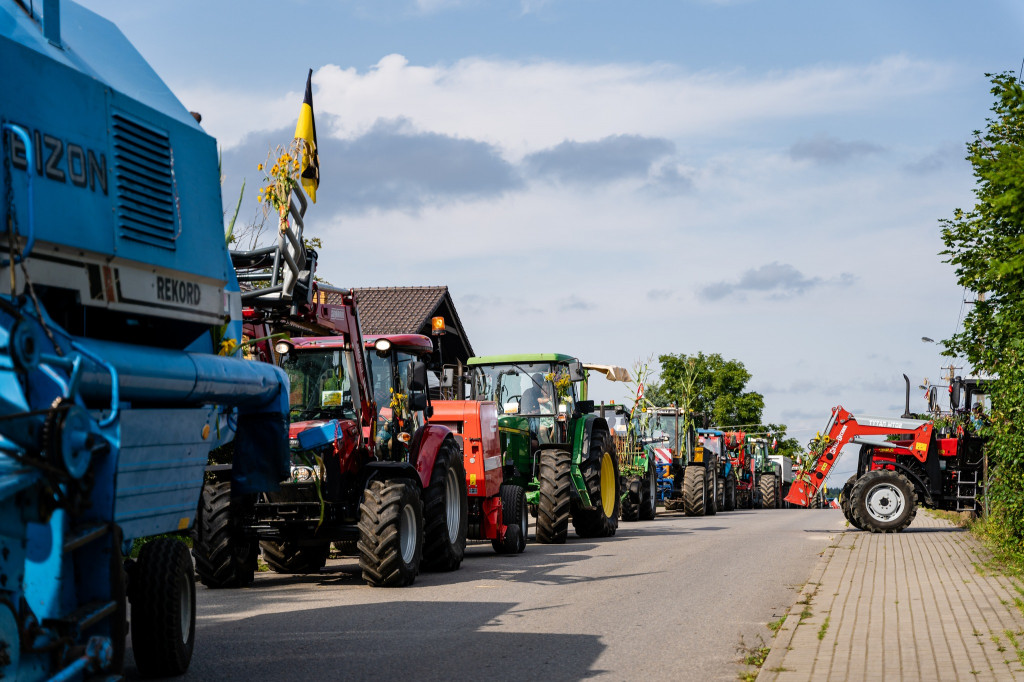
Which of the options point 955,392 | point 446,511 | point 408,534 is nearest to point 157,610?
point 408,534

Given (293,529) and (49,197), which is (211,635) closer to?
(293,529)

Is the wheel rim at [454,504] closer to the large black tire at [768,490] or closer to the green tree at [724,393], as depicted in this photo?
the large black tire at [768,490]

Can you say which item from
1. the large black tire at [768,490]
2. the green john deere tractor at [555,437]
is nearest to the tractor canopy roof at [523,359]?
the green john deere tractor at [555,437]

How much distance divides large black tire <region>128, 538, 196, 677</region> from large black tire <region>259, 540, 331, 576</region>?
21.2ft

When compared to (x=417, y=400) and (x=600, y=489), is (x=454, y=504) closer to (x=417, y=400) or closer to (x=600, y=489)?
(x=417, y=400)

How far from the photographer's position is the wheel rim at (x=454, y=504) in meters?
14.6

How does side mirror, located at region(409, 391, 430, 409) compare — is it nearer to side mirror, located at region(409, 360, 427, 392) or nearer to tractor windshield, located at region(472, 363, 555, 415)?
side mirror, located at region(409, 360, 427, 392)

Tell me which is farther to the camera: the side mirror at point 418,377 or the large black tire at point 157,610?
the side mirror at point 418,377

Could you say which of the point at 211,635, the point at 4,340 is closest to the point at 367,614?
the point at 211,635

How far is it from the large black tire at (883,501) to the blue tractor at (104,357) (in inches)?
589

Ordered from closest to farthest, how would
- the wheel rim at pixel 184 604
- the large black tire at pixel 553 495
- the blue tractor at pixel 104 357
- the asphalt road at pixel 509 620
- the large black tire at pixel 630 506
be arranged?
1. the blue tractor at pixel 104 357
2. the wheel rim at pixel 184 604
3. the asphalt road at pixel 509 620
4. the large black tire at pixel 553 495
5. the large black tire at pixel 630 506

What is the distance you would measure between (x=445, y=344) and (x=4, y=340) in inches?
1424

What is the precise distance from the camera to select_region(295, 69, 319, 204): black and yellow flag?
30.9 feet

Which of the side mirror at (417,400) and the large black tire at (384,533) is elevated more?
the side mirror at (417,400)
